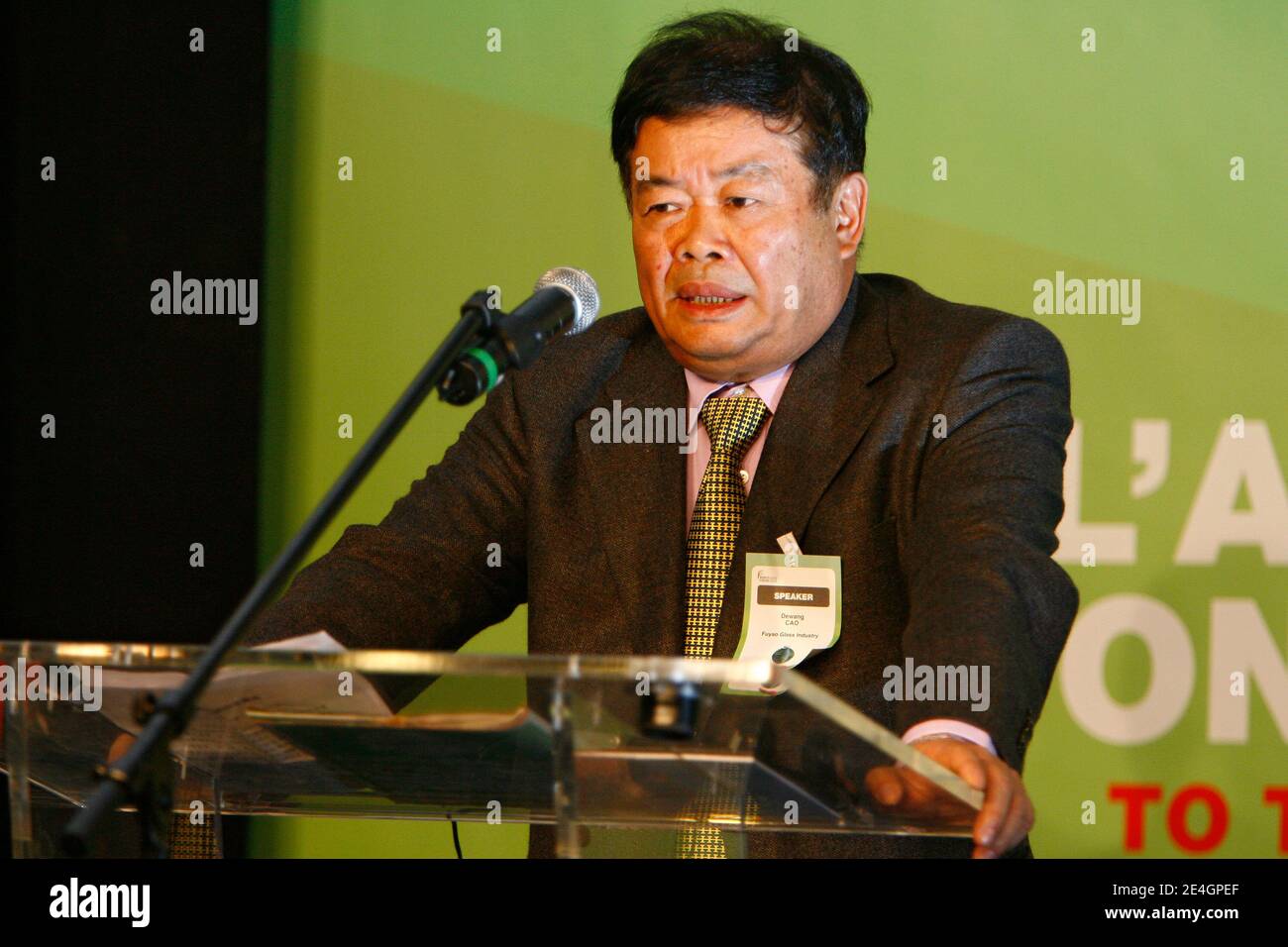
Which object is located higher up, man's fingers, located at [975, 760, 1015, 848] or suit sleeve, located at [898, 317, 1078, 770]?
suit sleeve, located at [898, 317, 1078, 770]

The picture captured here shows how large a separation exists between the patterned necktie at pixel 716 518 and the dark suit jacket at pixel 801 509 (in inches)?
1.0

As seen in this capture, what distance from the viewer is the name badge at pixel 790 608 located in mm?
2143

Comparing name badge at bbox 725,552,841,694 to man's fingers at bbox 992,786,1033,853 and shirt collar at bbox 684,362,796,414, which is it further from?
man's fingers at bbox 992,786,1033,853

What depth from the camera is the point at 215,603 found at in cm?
326

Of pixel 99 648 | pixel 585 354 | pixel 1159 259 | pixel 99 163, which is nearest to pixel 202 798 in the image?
pixel 99 648

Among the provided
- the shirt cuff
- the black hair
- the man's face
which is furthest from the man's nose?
the shirt cuff

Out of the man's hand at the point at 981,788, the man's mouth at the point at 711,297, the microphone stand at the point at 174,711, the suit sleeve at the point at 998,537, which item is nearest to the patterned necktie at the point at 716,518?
the man's mouth at the point at 711,297

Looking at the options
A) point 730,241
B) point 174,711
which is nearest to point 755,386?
point 730,241

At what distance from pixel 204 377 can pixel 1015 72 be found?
1.80 m

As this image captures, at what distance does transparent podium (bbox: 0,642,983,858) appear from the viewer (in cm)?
125

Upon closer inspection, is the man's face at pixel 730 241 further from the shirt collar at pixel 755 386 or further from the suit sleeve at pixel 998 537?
the suit sleeve at pixel 998 537

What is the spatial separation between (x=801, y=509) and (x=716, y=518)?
0.43 ft

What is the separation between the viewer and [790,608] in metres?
2.16

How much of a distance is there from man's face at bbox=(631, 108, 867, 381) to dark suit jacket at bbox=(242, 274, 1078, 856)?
0.09 metres
